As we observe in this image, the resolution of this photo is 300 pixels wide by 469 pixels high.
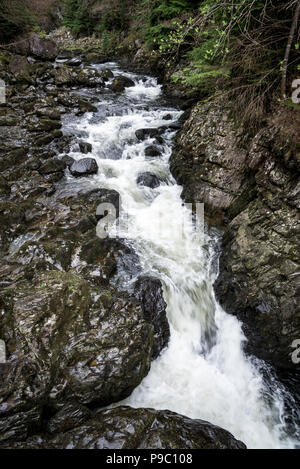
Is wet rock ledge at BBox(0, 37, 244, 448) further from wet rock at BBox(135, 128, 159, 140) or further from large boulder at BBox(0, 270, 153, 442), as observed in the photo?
wet rock at BBox(135, 128, 159, 140)

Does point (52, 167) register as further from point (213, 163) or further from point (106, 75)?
point (106, 75)

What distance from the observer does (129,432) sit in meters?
2.80

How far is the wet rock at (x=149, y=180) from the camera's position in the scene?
7.52 metres

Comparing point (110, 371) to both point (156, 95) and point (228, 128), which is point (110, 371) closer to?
point (228, 128)

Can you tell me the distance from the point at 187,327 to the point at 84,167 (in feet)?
17.2

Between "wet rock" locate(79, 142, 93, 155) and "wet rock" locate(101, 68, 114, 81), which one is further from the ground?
"wet rock" locate(101, 68, 114, 81)

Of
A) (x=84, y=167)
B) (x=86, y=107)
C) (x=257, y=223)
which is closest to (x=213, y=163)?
(x=257, y=223)

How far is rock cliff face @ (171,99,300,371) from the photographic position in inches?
176

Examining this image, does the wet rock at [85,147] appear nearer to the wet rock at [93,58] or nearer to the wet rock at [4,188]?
the wet rock at [4,188]

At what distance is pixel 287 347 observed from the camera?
4391 mm

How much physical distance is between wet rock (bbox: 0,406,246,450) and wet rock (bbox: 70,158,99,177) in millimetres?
5970

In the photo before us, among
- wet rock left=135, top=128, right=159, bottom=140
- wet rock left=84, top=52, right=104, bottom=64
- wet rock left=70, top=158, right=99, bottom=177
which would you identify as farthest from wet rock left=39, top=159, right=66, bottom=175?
wet rock left=84, top=52, right=104, bottom=64

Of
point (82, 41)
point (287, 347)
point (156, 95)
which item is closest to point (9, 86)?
point (156, 95)
